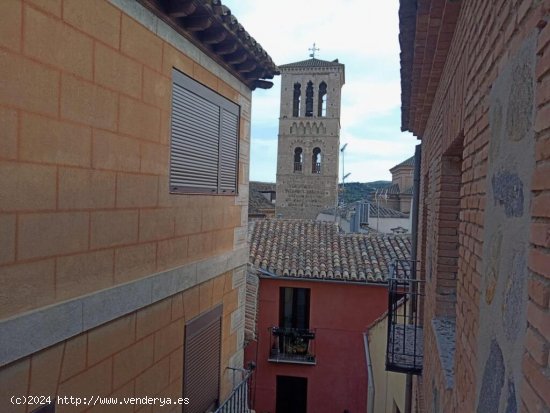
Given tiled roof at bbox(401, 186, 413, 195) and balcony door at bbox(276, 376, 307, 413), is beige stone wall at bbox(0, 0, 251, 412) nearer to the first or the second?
balcony door at bbox(276, 376, 307, 413)

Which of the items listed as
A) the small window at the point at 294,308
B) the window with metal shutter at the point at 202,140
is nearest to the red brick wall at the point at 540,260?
the window with metal shutter at the point at 202,140

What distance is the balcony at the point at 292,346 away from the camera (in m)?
13.4

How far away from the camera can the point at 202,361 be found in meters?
5.36

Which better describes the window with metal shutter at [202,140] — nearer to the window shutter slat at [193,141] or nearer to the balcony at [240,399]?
the window shutter slat at [193,141]

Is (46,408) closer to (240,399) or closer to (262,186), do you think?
(240,399)

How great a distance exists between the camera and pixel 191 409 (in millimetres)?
5094

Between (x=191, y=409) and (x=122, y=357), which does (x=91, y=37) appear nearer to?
(x=122, y=357)

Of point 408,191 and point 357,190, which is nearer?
point 408,191

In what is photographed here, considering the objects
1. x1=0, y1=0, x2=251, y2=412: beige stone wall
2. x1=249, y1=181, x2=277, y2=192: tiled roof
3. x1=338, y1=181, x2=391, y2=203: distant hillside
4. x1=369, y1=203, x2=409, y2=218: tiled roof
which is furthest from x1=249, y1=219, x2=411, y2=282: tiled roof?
x1=338, y1=181, x2=391, y2=203: distant hillside

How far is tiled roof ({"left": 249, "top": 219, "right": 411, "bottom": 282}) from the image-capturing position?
13.1 meters

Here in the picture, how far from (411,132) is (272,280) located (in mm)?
6730

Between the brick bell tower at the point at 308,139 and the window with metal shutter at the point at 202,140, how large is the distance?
1257 inches

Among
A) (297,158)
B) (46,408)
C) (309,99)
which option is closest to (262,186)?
(297,158)

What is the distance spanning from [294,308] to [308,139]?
25.5 metres
